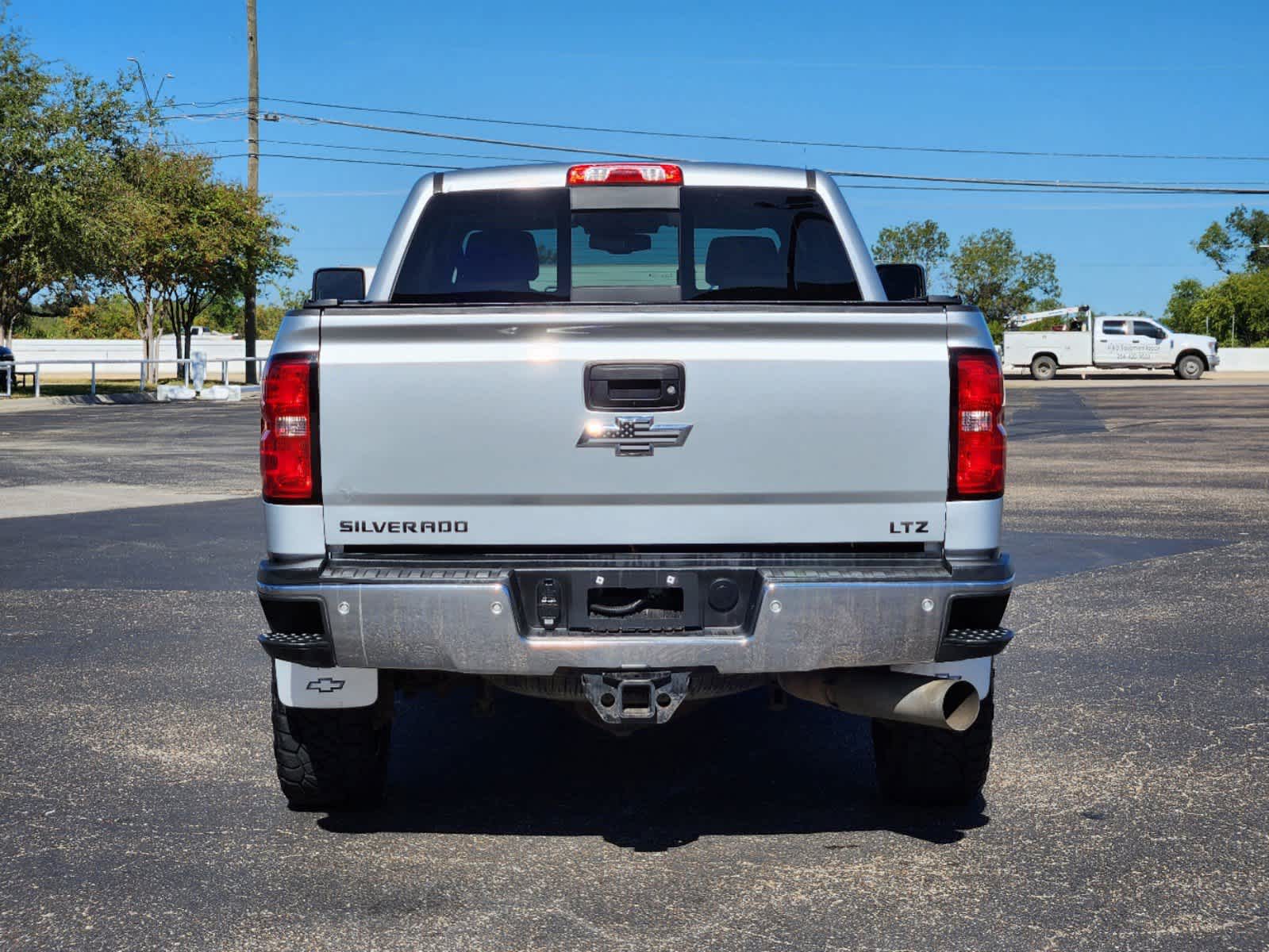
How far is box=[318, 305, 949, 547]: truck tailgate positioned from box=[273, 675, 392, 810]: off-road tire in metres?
0.80

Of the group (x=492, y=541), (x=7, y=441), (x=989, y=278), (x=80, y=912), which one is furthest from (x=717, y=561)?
(x=989, y=278)

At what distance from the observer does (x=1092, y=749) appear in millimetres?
5652

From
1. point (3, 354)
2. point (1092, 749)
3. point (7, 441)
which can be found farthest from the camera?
point (3, 354)

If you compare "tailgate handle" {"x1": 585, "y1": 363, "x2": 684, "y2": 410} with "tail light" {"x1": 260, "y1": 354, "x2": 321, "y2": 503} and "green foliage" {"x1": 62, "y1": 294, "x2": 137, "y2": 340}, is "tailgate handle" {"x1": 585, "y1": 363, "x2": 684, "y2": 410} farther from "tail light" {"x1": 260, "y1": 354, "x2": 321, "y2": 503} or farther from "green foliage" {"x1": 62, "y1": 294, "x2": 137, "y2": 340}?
"green foliage" {"x1": 62, "y1": 294, "x2": 137, "y2": 340}

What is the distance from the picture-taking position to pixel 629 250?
6.17 meters

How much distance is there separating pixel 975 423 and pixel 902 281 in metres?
2.15

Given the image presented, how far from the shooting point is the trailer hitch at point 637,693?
159 inches

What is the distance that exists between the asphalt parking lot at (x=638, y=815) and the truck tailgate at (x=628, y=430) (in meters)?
0.99

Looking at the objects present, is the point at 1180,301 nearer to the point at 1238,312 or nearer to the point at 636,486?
the point at 1238,312

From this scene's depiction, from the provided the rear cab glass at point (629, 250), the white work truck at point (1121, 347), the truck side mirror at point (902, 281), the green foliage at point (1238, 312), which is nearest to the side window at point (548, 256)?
the rear cab glass at point (629, 250)

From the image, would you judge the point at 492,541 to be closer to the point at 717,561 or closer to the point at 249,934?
the point at 717,561

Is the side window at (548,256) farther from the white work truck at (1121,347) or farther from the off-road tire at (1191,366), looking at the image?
the off-road tire at (1191,366)

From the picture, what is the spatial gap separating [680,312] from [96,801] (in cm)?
262

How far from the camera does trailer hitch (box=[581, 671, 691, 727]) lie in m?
4.04
